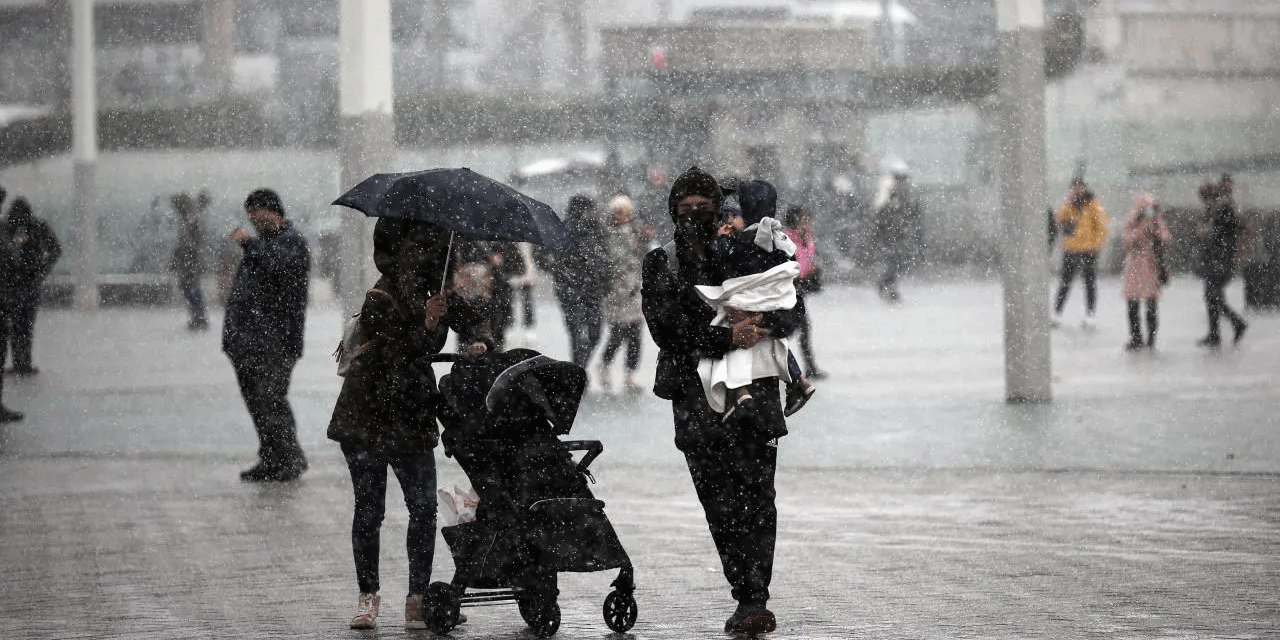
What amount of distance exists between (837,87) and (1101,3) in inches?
73.3

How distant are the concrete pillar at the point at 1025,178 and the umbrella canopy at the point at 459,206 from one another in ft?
22.7

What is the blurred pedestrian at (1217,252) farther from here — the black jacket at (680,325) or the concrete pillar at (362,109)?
the black jacket at (680,325)

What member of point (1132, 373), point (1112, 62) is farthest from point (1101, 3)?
point (1132, 373)

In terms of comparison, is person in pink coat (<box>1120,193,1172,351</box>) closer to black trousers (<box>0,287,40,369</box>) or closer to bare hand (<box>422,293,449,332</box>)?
bare hand (<box>422,293,449,332</box>)

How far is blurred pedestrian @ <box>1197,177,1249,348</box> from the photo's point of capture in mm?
13102

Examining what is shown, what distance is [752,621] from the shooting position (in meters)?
6.83

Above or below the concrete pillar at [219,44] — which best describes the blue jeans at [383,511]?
below

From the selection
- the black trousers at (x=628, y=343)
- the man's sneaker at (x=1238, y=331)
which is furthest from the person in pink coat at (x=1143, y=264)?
the black trousers at (x=628, y=343)

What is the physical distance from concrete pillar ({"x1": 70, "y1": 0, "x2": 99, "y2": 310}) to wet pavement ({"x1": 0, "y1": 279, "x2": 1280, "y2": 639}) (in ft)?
0.95

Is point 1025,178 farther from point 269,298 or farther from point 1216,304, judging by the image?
point 269,298

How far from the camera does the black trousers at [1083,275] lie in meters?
13.3

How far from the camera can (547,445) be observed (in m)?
7.02

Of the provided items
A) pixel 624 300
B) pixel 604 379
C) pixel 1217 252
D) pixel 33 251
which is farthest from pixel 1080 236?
pixel 33 251

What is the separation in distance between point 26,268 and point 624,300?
14.1 ft
